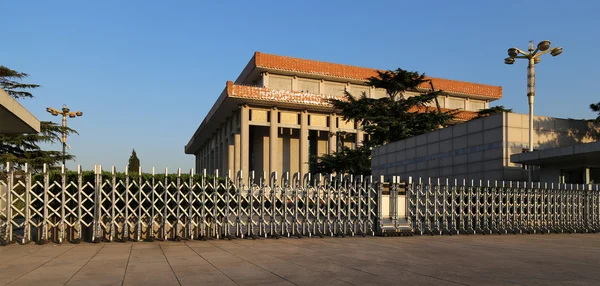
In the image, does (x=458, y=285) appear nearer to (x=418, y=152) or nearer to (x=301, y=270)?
(x=301, y=270)

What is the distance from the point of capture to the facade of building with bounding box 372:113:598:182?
2234cm

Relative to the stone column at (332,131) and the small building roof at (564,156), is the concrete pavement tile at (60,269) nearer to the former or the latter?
the small building roof at (564,156)

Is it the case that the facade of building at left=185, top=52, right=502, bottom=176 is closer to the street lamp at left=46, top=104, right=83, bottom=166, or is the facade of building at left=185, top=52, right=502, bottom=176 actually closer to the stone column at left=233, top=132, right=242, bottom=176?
the stone column at left=233, top=132, right=242, bottom=176

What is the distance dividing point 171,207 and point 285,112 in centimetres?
4380

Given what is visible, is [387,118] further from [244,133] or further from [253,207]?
[253,207]

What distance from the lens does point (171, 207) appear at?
43.2 feet

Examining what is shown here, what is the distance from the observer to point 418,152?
2784 cm

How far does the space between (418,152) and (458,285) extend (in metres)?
21.9

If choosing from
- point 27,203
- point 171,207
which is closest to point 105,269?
point 27,203

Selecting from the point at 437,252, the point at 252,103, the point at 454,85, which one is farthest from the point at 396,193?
the point at 454,85

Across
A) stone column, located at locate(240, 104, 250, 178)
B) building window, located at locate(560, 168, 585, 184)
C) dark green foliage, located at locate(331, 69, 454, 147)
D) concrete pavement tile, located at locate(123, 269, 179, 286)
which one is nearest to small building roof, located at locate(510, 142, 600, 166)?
building window, located at locate(560, 168, 585, 184)

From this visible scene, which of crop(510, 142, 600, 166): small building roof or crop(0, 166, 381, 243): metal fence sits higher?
crop(510, 142, 600, 166): small building roof

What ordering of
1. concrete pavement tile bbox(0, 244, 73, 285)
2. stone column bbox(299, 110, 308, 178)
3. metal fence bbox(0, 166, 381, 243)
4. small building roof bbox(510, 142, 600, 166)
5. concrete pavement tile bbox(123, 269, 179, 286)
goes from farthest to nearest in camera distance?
stone column bbox(299, 110, 308, 178)
small building roof bbox(510, 142, 600, 166)
metal fence bbox(0, 166, 381, 243)
concrete pavement tile bbox(0, 244, 73, 285)
concrete pavement tile bbox(123, 269, 179, 286)

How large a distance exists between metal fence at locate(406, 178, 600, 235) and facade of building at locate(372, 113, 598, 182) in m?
2.42
